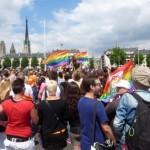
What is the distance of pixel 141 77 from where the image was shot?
504 cm

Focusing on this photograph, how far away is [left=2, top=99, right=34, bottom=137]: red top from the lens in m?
6.43

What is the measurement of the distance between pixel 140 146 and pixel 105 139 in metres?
1.58

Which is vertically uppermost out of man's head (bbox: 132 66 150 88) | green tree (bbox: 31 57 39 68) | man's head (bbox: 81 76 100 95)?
man's head (bbox: 132 66 150 88)

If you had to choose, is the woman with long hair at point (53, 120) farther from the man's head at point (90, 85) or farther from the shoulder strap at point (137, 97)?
the shoulder strap at point (137, 97)

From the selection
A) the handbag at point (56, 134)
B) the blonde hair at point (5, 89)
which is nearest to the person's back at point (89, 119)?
the handbag at point (56, 134)

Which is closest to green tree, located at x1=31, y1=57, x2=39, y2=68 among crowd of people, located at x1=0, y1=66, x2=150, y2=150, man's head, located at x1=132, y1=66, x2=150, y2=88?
crowd of people, located at x1=0, y1=66, x2=150, y2=150

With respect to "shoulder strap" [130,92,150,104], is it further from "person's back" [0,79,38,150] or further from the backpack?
"person's back" [0,79,38,150]

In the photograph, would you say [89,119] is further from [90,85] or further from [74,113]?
[74,113]

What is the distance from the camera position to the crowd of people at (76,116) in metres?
4.89

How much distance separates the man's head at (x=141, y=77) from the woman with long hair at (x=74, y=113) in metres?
2.35

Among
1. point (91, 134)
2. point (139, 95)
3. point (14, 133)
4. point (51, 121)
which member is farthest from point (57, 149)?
point (139, 95)

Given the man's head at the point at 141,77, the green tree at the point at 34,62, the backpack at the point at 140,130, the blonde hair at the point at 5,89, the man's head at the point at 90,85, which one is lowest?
the green tree at the point at 34,62

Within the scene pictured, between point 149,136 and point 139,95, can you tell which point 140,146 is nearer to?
point 149,136

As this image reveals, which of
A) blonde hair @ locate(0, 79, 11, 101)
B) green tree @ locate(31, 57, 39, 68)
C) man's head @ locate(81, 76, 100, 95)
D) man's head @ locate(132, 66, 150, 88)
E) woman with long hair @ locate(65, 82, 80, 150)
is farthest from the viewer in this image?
green tree @ locate(31, 57, 39, 68)
